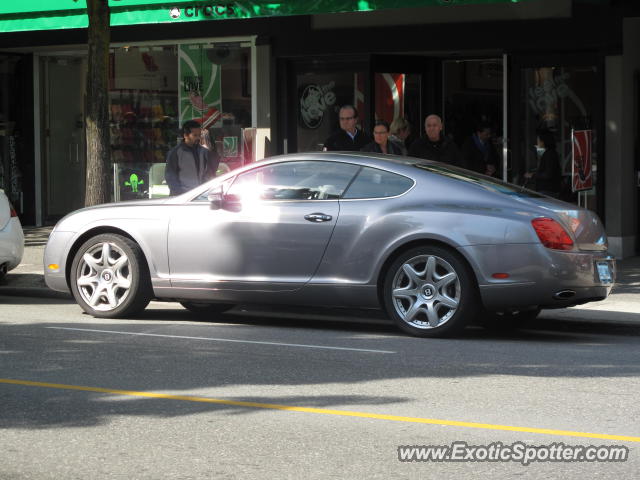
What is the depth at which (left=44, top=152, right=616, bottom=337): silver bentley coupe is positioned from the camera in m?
9.72

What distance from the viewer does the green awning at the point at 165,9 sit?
15.8 meters

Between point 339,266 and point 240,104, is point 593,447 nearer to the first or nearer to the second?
point 339,266

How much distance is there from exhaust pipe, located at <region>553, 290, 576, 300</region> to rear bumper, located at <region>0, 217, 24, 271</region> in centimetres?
611

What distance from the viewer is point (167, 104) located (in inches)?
770

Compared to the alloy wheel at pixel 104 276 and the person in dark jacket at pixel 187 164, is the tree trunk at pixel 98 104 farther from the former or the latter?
the alloy wheel at pixel 104 276

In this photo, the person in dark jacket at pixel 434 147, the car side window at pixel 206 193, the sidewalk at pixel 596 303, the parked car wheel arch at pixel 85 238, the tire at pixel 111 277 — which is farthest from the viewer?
the person in dark jacket at pixel 434 147

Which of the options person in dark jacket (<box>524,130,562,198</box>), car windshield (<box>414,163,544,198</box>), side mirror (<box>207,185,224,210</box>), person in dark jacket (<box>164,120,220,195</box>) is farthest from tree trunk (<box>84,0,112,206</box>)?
person in dark jacket (<box>524,130,562,198</box>)

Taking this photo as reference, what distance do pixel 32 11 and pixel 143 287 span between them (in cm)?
875

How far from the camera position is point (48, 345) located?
9430mm

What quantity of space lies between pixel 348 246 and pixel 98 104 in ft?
18.2

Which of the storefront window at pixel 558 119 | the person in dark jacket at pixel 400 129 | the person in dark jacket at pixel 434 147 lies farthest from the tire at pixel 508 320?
the storefront window at pixel 558 119

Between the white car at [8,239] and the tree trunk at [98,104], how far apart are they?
4.88 ft

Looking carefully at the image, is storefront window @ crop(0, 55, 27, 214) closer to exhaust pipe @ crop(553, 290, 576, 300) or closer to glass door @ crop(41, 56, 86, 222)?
glass door @ crop(41, 56, 86, 222)

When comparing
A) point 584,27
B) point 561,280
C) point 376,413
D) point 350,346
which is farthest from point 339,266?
point 584,27
